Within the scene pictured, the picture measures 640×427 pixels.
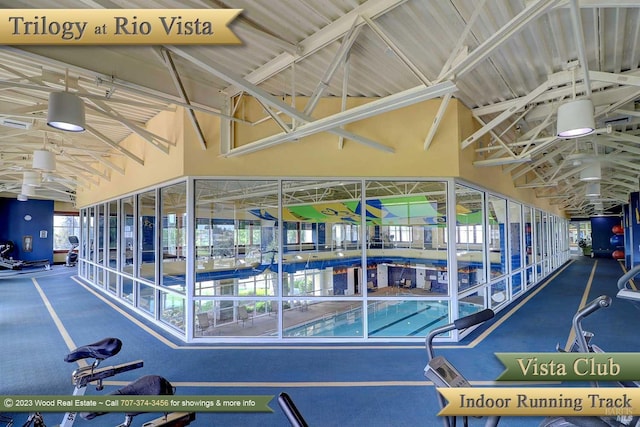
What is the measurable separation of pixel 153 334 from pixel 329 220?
3.50 meters

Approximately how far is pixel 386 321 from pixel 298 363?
1803 mm

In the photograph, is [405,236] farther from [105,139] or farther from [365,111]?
[105,139]

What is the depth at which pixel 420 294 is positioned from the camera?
511 cm

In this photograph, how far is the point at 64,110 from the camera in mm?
3510

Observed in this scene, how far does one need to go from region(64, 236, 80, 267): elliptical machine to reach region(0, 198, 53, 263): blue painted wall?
103cm

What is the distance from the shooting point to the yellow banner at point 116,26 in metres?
1.70

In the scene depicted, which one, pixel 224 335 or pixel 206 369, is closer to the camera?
pixel 206 369

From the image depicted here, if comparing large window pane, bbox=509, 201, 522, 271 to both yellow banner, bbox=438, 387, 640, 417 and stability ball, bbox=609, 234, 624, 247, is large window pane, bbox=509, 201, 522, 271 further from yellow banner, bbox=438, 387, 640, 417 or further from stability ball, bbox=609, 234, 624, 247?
stability ball, bbox=609, 234, 624, 247

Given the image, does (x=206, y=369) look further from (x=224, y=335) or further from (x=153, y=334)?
(x=153, y=334)

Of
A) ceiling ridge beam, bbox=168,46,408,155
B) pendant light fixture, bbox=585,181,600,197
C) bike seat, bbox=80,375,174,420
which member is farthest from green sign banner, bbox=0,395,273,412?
pendant light fixture, bbox=585,181,600,197

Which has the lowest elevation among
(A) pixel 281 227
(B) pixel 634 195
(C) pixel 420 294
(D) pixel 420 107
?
(C) pixel 420 294

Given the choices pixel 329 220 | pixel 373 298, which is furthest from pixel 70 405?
pixel 329 220

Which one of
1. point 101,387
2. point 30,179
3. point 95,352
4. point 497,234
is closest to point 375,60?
point 95,352

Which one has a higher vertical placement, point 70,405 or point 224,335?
point 70,405
